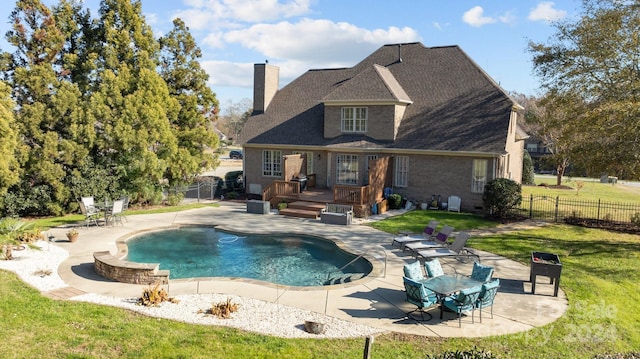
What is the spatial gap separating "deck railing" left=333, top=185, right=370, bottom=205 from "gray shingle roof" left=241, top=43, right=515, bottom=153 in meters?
3.73

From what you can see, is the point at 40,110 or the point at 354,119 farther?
the point at 354,119

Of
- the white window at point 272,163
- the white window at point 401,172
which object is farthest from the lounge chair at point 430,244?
the white window at point 272,163

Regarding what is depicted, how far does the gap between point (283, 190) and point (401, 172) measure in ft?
23.5

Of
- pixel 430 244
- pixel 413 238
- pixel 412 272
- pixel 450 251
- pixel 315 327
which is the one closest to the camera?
pixel 315 327

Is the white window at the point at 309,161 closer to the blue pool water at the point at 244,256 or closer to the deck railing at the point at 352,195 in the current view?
the deck railing at the point at 352,195

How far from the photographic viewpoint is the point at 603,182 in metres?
48.4

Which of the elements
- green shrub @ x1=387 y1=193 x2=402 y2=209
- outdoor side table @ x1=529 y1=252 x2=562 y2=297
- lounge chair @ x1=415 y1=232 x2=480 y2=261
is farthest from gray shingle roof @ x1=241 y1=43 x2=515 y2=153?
outdoor side table @ x1=529 y1=252 x2=562 y2=297

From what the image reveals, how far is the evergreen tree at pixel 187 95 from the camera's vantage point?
28.1 m

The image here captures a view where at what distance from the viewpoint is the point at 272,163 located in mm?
30469

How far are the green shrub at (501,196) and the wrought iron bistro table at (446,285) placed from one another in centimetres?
1186

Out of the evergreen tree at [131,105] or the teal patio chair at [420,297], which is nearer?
the teal patio chair at [420,297]

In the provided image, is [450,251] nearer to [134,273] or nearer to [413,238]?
[413,238]

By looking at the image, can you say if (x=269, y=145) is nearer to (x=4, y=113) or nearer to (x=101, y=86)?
(x=101, y=86)

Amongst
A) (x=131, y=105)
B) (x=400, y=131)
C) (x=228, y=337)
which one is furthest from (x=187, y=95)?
(x=228, y=337)
